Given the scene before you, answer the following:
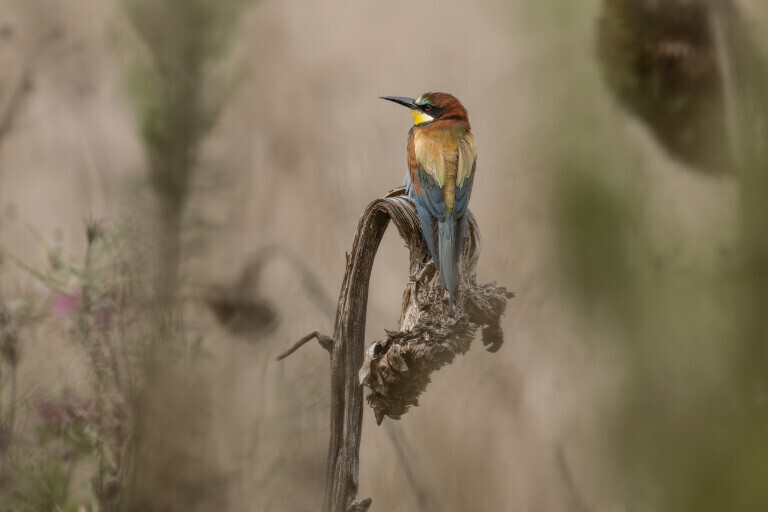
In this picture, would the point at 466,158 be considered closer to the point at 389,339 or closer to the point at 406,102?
the point at 406,102

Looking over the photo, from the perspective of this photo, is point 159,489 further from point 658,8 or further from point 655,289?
point 658,8

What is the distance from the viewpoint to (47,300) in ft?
3.01

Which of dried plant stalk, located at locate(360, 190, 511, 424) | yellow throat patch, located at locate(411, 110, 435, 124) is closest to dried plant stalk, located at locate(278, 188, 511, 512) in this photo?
dried plant stalk, located at locate(360, 190, 511, 424)

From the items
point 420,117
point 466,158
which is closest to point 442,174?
point 466,158

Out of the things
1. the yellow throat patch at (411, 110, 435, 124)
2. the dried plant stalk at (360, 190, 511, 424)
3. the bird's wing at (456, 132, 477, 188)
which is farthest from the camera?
the yellow throat patch at (411, 110, 435, 124)

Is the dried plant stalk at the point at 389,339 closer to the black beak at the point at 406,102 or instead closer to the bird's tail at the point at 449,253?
the bird's tail at the point at 449,253

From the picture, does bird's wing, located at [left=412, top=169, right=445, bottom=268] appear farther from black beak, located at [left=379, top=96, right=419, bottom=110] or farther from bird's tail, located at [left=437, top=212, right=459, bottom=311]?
black beak, located at [left=379, top=96, right=419, bottom=110]

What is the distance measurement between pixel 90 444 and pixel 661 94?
698 mm

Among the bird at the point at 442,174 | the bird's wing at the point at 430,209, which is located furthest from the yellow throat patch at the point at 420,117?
the bird's wing at the point at 430,209

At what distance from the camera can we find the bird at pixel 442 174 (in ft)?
1.92

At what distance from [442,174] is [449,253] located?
11 centimetres

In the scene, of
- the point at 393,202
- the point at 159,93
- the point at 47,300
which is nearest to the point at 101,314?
the point at 47,300

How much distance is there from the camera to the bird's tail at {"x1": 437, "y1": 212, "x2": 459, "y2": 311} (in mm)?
552

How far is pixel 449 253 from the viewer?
57 centimetres
